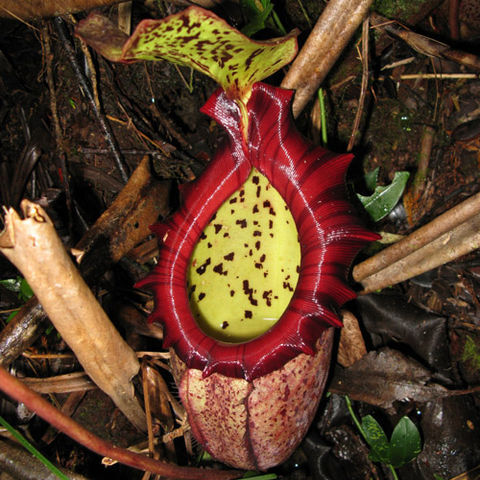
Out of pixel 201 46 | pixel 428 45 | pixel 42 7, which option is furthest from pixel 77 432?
pixel 428 45

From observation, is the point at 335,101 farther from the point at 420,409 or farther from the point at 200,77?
the point at 420,409

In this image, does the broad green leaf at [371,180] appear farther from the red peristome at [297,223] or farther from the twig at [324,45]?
the red peristome at [297,223]

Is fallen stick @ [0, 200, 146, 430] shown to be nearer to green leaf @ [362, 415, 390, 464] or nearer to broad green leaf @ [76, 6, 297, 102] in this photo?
broad green leaf @ [76, 6, 297, 102]

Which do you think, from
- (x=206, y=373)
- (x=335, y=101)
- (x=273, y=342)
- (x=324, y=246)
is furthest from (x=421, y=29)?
(x=206, y=373)

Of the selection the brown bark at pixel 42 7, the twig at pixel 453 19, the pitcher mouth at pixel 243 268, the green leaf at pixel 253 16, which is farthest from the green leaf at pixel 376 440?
the brown bark at pixel 42 7

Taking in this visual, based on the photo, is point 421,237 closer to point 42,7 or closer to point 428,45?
point 428,45

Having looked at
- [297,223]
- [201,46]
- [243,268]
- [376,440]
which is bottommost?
[376,440]
